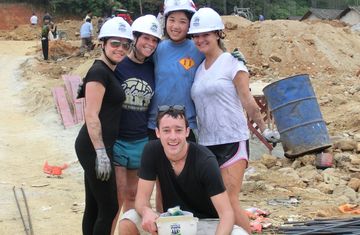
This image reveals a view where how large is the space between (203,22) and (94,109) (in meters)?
0.94

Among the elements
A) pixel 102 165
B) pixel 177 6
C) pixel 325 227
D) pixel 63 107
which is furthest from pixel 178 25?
pixel 63 107

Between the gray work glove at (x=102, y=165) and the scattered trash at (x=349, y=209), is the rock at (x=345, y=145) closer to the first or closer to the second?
the scattered trash at (x=349, y=209)

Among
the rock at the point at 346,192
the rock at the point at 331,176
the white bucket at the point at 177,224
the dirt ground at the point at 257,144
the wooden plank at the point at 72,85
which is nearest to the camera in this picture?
the white bucket at the point at 177,224

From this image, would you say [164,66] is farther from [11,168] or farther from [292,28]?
[292,28]

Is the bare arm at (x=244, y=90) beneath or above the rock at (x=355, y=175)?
above

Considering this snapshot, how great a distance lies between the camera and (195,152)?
371 cm

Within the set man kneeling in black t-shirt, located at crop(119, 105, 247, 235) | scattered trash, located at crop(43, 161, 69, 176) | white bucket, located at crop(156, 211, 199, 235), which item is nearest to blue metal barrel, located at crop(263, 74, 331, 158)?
scattered trash, located at crop(43, 161, 69, 176)

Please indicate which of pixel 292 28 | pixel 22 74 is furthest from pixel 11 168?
pixel 292 28

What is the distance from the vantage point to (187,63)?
4211 mm

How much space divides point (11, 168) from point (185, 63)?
5.32 meters

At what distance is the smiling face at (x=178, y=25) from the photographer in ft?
13.7

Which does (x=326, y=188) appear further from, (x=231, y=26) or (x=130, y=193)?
(x=231, y=26)

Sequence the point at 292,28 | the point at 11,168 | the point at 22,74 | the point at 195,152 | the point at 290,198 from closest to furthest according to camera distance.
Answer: the point at 195,152 < the point at 290,198 < the point at 11,168 < the point at 22,74 < the point at 292,28

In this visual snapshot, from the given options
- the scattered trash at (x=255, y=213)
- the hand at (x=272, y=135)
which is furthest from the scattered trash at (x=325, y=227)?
the hand at (x=272, y=135)
